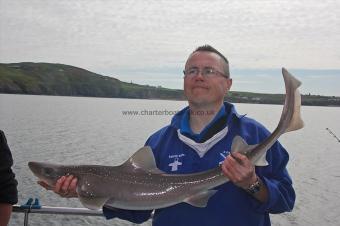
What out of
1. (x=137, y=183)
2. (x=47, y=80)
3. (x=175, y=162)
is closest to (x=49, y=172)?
(x=137, y=183)

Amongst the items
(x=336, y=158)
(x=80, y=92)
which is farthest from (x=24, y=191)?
(x=80, y=92)

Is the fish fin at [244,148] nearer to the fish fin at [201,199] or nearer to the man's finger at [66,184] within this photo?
the fish fin at [201,199]

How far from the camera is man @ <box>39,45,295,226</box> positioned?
4.02 meters

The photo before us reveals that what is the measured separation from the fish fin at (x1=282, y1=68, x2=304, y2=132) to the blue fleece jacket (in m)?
0.47

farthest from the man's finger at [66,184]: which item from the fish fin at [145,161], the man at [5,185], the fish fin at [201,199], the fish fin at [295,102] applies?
the fish fin at [295,102]

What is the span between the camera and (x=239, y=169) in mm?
3766

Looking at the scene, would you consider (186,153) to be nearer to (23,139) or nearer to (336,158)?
(23,139)

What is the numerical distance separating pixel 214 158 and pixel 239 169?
53 cm

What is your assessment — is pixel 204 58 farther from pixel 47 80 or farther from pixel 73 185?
pixel 47 80

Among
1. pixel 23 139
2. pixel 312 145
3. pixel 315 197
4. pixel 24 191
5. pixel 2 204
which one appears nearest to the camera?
pixel 2 204

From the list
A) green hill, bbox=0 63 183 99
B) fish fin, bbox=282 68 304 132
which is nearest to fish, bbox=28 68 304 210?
fish fin, bbox=282 68 304 132

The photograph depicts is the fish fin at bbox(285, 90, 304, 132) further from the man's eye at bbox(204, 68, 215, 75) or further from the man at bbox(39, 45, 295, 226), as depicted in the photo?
the man's eye at bbox(204, 68, 215, 75)

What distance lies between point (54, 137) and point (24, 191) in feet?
73.6

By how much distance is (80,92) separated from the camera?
620 feet
